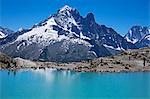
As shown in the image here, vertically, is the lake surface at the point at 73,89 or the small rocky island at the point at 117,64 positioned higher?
the small rocky island at the point at 117,64

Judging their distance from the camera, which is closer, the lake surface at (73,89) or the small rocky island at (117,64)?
the lake surface at (73,89)

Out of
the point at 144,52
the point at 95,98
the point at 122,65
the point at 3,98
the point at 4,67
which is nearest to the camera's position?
the point at 3,98

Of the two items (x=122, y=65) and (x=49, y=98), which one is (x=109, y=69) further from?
(x=49, y=98)

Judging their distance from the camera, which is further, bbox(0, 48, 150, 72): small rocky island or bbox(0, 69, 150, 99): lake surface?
bbox(0, 48, 150, 72): small rocky island

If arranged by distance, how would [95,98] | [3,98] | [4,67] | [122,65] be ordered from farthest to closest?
[122,65] → [4,67] → [95,98] → [3,98]

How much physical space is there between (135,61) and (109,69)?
17.8m

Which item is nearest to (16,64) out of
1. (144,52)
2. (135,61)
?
(135,61)

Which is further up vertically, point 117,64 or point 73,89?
point 117,64

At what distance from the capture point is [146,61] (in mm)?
164750

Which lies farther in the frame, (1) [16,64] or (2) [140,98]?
(1) [16,64]

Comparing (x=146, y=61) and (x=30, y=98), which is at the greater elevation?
(x=146, y=61)

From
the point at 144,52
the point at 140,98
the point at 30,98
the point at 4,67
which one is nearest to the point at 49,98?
the point at 30,98

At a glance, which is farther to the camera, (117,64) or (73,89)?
(117,64)

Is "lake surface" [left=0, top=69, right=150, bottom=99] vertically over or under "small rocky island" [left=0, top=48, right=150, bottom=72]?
under
